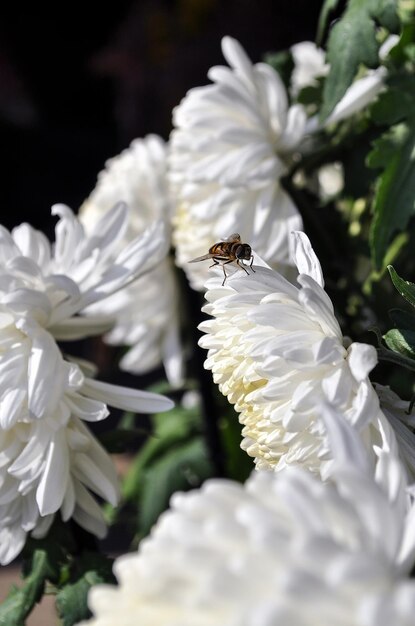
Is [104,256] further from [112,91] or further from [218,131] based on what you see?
[112,91]

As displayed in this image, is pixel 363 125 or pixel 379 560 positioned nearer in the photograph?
pixel 379 560

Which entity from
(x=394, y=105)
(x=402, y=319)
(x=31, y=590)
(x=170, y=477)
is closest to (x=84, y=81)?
(x=170, y=477)

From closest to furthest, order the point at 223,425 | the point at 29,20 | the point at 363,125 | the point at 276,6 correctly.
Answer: the point at 363,125 < the point at 223,425 < the point at 276,6 < the point at 29,20

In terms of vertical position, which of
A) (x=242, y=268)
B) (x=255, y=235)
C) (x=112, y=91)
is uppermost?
(x=242, y=268)

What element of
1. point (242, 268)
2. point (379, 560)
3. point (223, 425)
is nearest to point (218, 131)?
point (242, 268)

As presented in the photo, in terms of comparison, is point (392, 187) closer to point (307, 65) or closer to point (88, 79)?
point (307, 65)

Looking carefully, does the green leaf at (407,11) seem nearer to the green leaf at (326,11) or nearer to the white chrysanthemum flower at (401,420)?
the green leaf at (326,11)

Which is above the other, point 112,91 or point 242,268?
point 242,268

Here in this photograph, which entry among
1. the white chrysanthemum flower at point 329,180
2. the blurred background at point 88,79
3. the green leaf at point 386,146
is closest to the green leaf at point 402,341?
the green leaf at point 386,146
